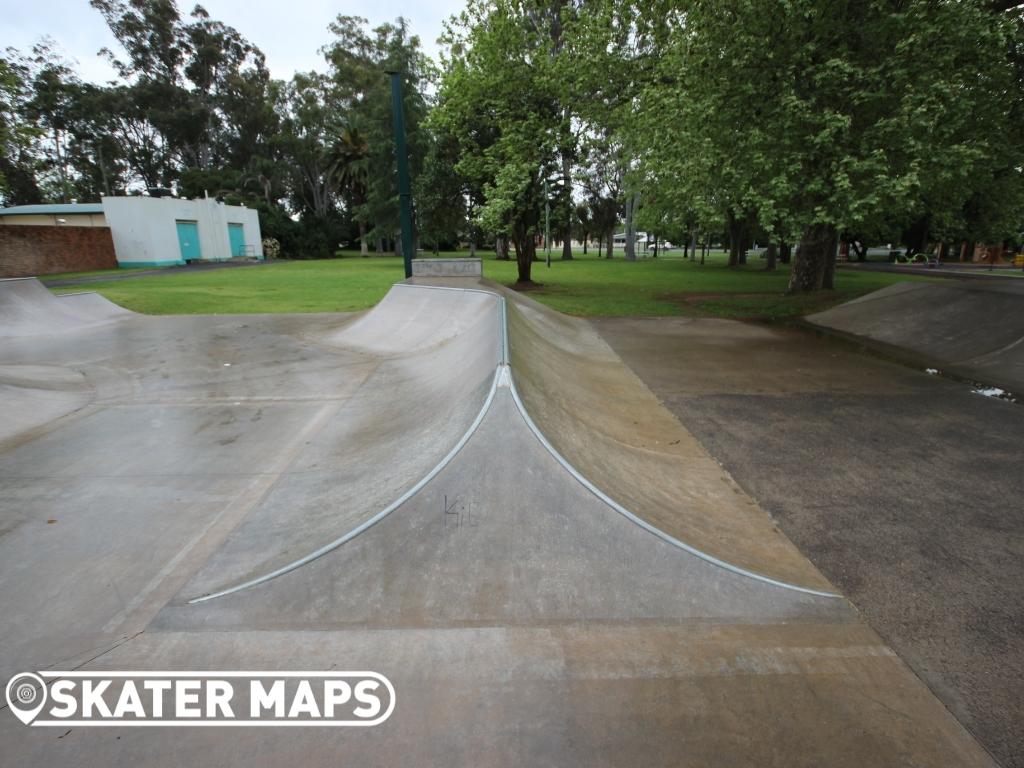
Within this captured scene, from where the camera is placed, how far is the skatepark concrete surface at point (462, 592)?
2242 millimetres

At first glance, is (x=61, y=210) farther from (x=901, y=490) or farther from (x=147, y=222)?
(x=901, y=490)

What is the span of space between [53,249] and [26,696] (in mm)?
36191

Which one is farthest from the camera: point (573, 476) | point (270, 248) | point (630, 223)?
point (270, 248)

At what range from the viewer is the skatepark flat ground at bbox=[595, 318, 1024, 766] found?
274cm

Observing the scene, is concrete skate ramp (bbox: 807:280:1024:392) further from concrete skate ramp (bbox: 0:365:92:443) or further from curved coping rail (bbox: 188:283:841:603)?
concrete skate ramp (bbox: 0:365:92:443)

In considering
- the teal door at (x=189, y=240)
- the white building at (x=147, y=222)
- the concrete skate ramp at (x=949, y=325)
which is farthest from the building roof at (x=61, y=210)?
the concrete skate ramp at (x=949, y=325)

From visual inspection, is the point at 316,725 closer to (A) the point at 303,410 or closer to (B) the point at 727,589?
(B) the point at 727,589

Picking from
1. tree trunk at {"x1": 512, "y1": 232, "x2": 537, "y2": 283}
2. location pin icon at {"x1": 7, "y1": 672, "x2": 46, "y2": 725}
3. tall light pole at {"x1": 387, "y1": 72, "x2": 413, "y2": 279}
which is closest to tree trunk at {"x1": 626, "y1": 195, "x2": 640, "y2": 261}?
tree trunk at {"x1": 512, "y1": 232, "x2": 537, "y2": 283}

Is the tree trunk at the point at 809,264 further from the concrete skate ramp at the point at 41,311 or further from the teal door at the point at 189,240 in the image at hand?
the teal door at the point at 189,240

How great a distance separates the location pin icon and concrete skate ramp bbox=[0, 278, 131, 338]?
41.0 ft

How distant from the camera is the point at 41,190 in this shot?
59.4 metres

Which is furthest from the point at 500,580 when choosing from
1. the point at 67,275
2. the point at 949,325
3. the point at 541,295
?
the point at 67,275

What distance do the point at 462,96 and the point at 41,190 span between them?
65.1 m

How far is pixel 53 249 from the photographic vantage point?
2934 centimetres
